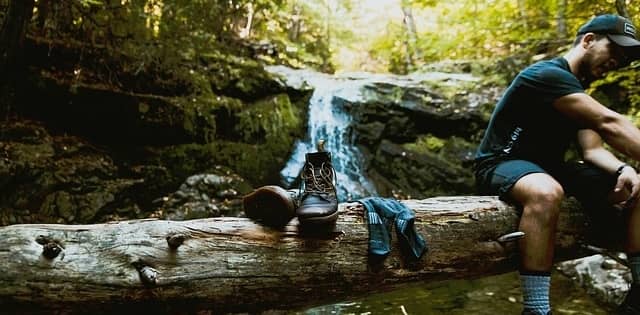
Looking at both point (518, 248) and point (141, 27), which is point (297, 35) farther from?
point (518, 248)

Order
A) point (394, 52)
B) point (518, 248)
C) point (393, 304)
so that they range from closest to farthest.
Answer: point (518, 248) < point (393, 304) < point (394, 52)

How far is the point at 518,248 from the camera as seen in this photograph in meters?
2.76

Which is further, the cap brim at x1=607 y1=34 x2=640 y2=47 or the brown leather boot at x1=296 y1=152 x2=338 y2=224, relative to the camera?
the cap brim at x1=607 y1=34 x2=640 y2=47

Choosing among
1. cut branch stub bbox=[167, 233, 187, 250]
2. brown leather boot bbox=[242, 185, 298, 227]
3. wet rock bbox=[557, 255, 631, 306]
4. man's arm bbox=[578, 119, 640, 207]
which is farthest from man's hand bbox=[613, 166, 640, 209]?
cut branch stub bbox=[167, 233, 187, 250]

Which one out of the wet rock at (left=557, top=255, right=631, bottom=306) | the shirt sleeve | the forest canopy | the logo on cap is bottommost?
the wet rock at (left=557, top=255, right=631, bottom=306)

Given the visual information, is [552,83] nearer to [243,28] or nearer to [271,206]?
[271,206]

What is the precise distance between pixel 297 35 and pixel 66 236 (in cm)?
1452

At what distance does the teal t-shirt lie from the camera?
111 inches

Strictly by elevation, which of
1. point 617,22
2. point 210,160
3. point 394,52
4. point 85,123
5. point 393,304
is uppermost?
point 394,52

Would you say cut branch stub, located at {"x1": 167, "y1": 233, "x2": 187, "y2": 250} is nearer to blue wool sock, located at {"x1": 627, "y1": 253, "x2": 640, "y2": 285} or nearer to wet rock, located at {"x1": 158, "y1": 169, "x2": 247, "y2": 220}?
blue wool sock, located at {"x1": 627, "y1": 253, "x2": 640, "y2": 285}

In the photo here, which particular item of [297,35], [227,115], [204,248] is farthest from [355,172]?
[297,35]

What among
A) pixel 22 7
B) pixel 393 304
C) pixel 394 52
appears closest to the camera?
pixel 393 304

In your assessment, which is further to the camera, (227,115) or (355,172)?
(355,172)

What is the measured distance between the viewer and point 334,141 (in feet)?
30.5
